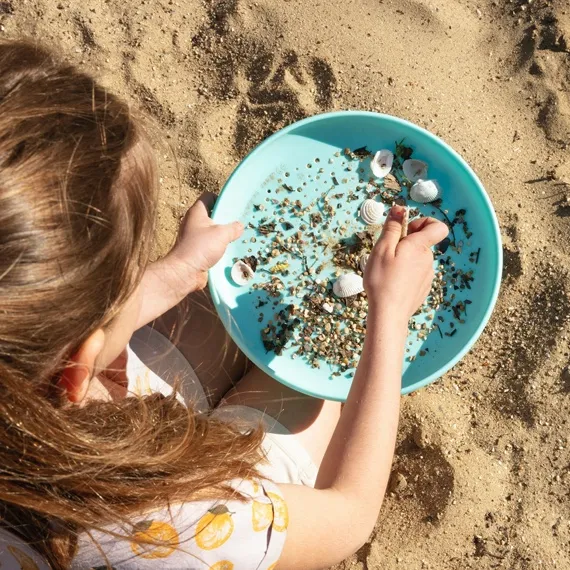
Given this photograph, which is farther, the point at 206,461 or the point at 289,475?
the point at 289,475

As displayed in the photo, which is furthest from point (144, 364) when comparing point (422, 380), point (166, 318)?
point (422, 380)

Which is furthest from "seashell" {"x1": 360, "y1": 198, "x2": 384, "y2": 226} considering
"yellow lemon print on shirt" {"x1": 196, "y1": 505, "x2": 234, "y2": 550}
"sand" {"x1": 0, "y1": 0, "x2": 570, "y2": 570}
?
"yellow lemon print on shirt" {"x1": 196, "y1": 505, "x2": 234, "y2": 550}

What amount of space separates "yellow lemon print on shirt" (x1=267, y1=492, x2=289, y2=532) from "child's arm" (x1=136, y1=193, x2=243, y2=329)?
56 centimetres

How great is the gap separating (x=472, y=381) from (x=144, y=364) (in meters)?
1.06

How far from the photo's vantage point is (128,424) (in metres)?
1.11

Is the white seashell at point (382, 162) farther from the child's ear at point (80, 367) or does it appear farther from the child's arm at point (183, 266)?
the child's ear at point (80, 367)

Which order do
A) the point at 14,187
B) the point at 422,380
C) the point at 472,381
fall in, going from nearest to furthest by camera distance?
1. the point at 14,187
2. the point at 422,380
3. the point at 472,381

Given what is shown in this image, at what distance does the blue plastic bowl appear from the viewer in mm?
1611

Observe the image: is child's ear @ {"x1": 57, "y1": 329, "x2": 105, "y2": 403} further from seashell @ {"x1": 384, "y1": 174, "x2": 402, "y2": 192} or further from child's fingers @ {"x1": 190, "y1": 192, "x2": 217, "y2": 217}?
seashell @ {"x1": 384, "y1": 174, "x2": 402, "y2": 192}

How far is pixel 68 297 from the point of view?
0.88 m

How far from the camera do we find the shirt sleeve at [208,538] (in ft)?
3.40

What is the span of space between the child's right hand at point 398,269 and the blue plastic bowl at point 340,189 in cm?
23

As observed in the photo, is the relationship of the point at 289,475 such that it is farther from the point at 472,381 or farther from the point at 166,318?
the point at 472,381

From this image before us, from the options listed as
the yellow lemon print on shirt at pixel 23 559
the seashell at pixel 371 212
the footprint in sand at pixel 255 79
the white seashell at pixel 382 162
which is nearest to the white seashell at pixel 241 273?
the seashell at pixel 371 212
